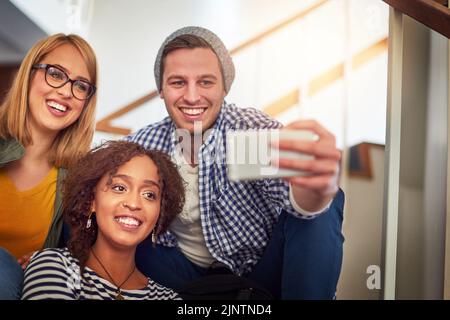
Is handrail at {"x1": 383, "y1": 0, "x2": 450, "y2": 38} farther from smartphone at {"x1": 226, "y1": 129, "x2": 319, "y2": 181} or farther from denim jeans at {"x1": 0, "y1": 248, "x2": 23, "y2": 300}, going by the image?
denim jeans at {"x1": 0, "y1": 248, "x2": 23, "y2": 300}

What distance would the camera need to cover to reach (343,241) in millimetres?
1333

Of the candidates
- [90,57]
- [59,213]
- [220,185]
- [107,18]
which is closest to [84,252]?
[59,213]

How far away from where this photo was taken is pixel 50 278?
3.75ft

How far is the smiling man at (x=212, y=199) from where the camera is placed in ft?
4.22

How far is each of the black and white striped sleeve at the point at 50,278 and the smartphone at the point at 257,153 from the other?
1.45 ft

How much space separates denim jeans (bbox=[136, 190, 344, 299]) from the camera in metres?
1.25

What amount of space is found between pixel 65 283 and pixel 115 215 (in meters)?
0.19

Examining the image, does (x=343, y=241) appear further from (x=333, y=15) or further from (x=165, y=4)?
(x=165, y=4)

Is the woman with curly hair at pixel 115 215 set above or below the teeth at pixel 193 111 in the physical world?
below

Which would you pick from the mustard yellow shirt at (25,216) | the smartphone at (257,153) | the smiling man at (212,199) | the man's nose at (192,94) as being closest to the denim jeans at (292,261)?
the smiling man at (212,199)

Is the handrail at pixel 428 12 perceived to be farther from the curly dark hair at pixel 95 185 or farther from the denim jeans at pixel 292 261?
the curly dark hair at pixel 95 185

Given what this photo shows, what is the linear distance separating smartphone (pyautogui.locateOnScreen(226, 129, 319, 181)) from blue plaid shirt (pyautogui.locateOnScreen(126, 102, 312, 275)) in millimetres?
25

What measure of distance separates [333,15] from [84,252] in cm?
88

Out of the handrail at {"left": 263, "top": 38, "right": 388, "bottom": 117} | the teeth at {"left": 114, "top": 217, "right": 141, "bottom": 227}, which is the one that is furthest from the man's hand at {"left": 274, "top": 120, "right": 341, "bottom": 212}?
the teeth at {"left": 114, "top": 217, "right": 141, "bottom": 227}
